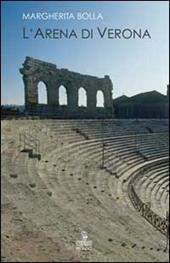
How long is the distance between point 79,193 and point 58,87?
19238mm

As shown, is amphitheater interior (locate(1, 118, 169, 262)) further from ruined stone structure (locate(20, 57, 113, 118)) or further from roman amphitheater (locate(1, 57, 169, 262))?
ruined stone structure (locate(20, 57, 113, 118))

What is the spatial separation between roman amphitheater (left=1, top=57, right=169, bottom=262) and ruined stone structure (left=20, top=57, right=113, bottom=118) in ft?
16.6

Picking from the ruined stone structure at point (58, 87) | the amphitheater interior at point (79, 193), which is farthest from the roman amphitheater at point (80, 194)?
the ruined stone structure at point (58, 87)

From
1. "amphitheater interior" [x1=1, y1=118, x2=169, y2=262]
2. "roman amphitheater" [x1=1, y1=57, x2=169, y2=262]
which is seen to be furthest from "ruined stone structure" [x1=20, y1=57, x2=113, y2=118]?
"roman amphitheater" [x1=1, y1=57, x2=169, y2=262]

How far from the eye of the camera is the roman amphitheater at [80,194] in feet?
23.6

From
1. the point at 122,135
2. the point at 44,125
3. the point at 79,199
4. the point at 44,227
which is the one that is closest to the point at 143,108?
the point at 122,135

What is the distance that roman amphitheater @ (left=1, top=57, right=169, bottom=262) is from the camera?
23.6 feet

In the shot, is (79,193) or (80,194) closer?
(80,194)

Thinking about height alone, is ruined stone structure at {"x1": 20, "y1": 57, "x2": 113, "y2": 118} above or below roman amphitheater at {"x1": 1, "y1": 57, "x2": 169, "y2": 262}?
above

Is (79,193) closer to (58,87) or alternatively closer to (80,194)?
(80,194)

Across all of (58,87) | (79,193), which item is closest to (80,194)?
(79,193)

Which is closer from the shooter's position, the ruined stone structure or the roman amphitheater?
the roman amphitheater

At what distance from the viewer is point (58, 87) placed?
2995cm

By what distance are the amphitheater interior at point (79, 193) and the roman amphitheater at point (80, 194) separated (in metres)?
0.02
